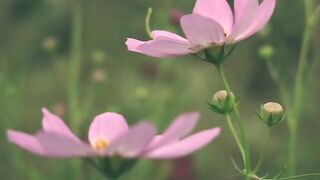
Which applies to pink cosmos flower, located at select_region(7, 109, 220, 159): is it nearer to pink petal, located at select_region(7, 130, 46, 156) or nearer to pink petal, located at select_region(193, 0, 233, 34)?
pink petal, located at select_region(7, 130, 46, 156)

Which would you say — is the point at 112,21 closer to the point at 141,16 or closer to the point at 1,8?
the point at 141,16

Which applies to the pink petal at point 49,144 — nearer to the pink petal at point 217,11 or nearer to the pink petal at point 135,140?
the pink petal at point 135,140

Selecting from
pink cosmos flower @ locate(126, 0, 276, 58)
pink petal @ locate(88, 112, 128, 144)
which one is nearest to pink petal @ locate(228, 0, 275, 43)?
pink cosmos flower @ locate(126, 0, 276, 58)

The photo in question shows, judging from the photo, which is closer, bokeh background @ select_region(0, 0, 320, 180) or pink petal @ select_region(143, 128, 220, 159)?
pink petal @ select_region(143, 128, 220, 159)

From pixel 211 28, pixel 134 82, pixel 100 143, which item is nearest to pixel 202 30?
pixel 211 28

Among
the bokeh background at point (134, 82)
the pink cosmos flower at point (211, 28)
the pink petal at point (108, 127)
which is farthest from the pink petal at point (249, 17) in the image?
the bokeh background at point (134, 82)

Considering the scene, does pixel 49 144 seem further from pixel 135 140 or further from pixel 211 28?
pixel 211 28
